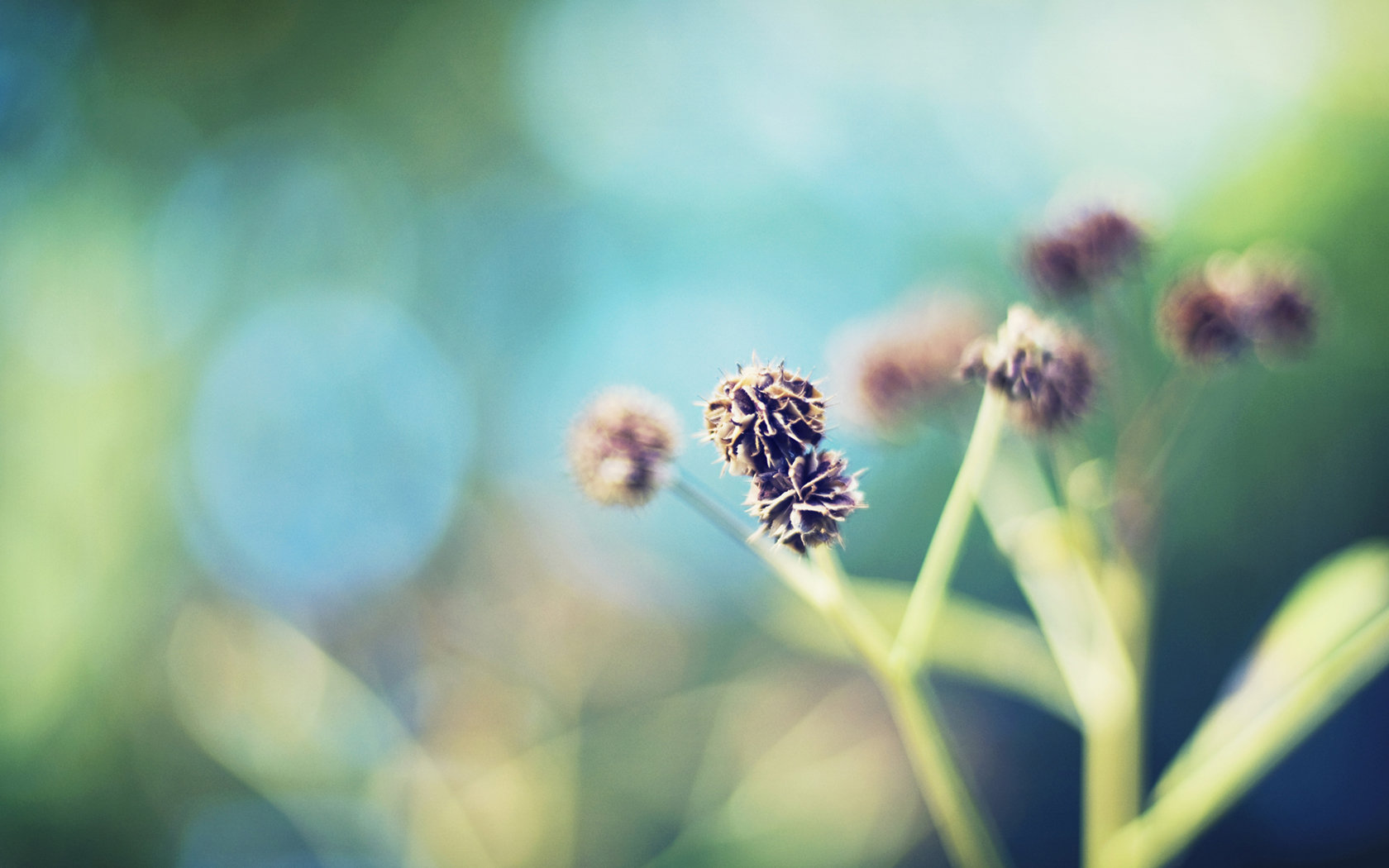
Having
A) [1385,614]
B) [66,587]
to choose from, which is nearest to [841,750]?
[1385,614]

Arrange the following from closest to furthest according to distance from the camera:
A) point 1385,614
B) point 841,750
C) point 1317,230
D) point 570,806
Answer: point 1385,614
point 841,750
point 570,806
point 1317,230

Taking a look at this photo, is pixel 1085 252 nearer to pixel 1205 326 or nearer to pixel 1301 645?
pixel 1205 326

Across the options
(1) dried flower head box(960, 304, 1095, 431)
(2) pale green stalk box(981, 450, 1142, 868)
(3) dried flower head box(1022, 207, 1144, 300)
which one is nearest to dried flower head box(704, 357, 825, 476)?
(1) dried flower head box(960, 304, 1095, 431)

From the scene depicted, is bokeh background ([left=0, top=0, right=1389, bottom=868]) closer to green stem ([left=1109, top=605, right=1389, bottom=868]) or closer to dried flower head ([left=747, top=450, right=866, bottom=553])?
dried flower head ([left=747, top=450, right=866, bottom=553])

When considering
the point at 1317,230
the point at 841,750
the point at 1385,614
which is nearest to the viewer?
the point at 1385,614

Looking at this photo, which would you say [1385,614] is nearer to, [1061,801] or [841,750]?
[841,750]

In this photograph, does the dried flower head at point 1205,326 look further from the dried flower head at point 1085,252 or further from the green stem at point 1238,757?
the green stem at point 1238,757

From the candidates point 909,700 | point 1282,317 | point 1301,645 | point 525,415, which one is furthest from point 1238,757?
point 525,415
